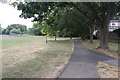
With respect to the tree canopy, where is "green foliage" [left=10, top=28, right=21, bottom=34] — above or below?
below

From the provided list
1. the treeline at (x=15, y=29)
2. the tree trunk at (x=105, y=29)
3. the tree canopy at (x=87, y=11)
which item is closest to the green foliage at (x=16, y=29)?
the treeline at (x=15, y=29)

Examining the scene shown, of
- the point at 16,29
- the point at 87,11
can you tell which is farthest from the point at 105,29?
the point at 16,29

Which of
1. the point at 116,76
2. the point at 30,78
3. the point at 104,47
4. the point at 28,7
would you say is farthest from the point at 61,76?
the point at 104,47

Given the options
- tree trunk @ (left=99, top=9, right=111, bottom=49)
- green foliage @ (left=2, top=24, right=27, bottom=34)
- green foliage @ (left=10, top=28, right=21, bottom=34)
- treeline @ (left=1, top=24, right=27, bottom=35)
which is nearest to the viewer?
tree trunk @ (left=99, top=9, right=111, bottom=49)

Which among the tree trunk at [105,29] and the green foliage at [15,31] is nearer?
the tree trunk at [105,29]

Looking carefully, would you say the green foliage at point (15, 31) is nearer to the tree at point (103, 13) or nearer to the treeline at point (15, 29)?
the treeline at point (15, 29)

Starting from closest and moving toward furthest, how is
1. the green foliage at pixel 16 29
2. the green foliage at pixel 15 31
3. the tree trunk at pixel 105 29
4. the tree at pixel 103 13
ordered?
the tree at pixel 103 13, the tree trunk at pixel 105 29, the green foliage at pixel 15 31, the green foliage at pixel 16 29

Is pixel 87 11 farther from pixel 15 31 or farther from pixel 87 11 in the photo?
pixel 15 31

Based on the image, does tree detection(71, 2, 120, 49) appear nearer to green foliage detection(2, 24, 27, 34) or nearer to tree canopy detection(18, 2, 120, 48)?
tree canopy detection(18, 2, 120, 48)

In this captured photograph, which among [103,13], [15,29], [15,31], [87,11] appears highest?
[87,11]

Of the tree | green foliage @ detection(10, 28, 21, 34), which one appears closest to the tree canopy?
the tree

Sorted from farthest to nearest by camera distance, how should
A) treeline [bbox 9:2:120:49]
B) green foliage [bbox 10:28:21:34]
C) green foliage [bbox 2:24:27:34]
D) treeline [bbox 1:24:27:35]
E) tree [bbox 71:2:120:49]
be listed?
1. green foliage [bbox 2:24:27:34]
2. treeline [bbox 1:24:27:35]
3. green foliage [bbox 10:28:21:34]
4. tree [bbox 71:2:120:49]
5. treeline [bbox 9:2:120:49]

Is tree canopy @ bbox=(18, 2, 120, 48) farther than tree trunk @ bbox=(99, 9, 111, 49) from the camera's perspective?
No

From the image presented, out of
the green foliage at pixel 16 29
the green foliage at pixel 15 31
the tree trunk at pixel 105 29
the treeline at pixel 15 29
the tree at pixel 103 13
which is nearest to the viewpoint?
the tree at pixel 103 13
